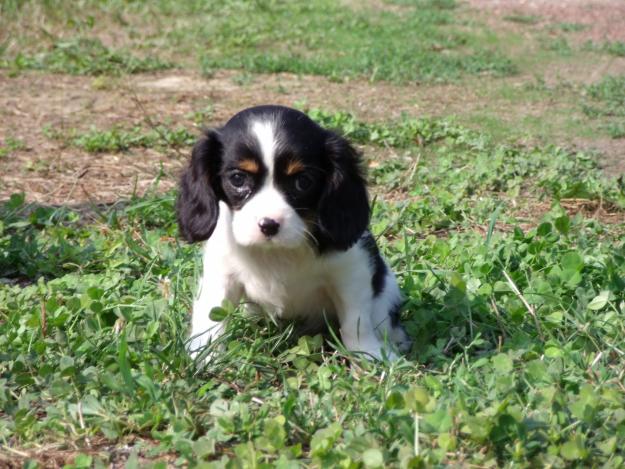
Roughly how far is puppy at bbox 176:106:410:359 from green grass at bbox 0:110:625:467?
0.45 feet

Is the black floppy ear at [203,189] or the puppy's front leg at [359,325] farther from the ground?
the black floppy ear at [203,189]

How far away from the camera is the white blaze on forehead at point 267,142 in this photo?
329cm

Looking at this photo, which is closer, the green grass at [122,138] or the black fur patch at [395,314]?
the black fur patch at [395,314]

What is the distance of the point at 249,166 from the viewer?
331 cm

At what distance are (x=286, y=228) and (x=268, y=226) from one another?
7 centimetres

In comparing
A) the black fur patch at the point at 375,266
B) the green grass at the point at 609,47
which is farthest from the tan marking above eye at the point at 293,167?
the green grass at the point at 609,47

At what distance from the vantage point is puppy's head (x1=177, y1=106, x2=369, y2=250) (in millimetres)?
3283

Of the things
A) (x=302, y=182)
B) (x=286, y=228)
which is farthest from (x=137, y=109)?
(x=286, y=228)

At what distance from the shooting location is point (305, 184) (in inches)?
134

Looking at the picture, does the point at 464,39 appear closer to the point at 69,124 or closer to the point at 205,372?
the point at 69,124

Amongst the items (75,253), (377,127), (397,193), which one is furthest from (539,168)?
(75,253)

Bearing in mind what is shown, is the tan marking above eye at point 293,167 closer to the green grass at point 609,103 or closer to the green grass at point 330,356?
the green grass at point 330,356

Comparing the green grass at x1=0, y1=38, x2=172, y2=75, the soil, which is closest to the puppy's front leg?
the soil

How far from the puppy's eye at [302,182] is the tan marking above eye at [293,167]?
3 centimetres
